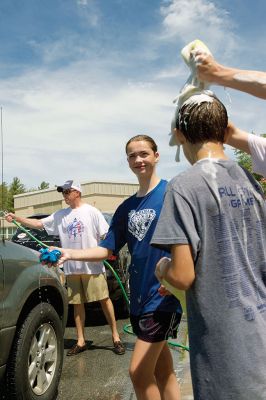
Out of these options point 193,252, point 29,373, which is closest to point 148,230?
point 193,252

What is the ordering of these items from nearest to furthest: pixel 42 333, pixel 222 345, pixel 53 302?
pixel 222 345, pixel 42 333, pixel 53 302

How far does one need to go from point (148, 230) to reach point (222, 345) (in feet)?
4.76

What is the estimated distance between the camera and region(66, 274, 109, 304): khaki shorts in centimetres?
583

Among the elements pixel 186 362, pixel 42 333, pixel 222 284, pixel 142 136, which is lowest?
pixel 186 362

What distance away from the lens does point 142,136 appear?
361 cm

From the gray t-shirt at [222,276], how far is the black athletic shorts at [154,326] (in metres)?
1.15

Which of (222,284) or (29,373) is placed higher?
(222,284)

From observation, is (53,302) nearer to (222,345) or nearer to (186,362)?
(186,362)

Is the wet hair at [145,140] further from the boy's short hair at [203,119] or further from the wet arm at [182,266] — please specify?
the wet arm at [182,266]

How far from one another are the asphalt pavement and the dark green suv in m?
0.40

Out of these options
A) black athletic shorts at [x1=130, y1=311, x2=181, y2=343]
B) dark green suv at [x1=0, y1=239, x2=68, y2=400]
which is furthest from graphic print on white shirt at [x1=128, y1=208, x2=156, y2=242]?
dark green suv at [x1=0, y1=239, x2=68, y2=400]

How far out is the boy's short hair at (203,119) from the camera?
1.89 metres

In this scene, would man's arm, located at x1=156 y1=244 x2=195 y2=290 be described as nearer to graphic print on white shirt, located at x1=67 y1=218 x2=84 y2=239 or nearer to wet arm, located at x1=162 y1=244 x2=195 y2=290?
wet arm, located at x1=162 y1=244 x2=195 y2=290

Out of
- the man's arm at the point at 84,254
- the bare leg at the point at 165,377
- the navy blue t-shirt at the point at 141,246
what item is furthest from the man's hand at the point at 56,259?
the bare leg at the point at 165,377
